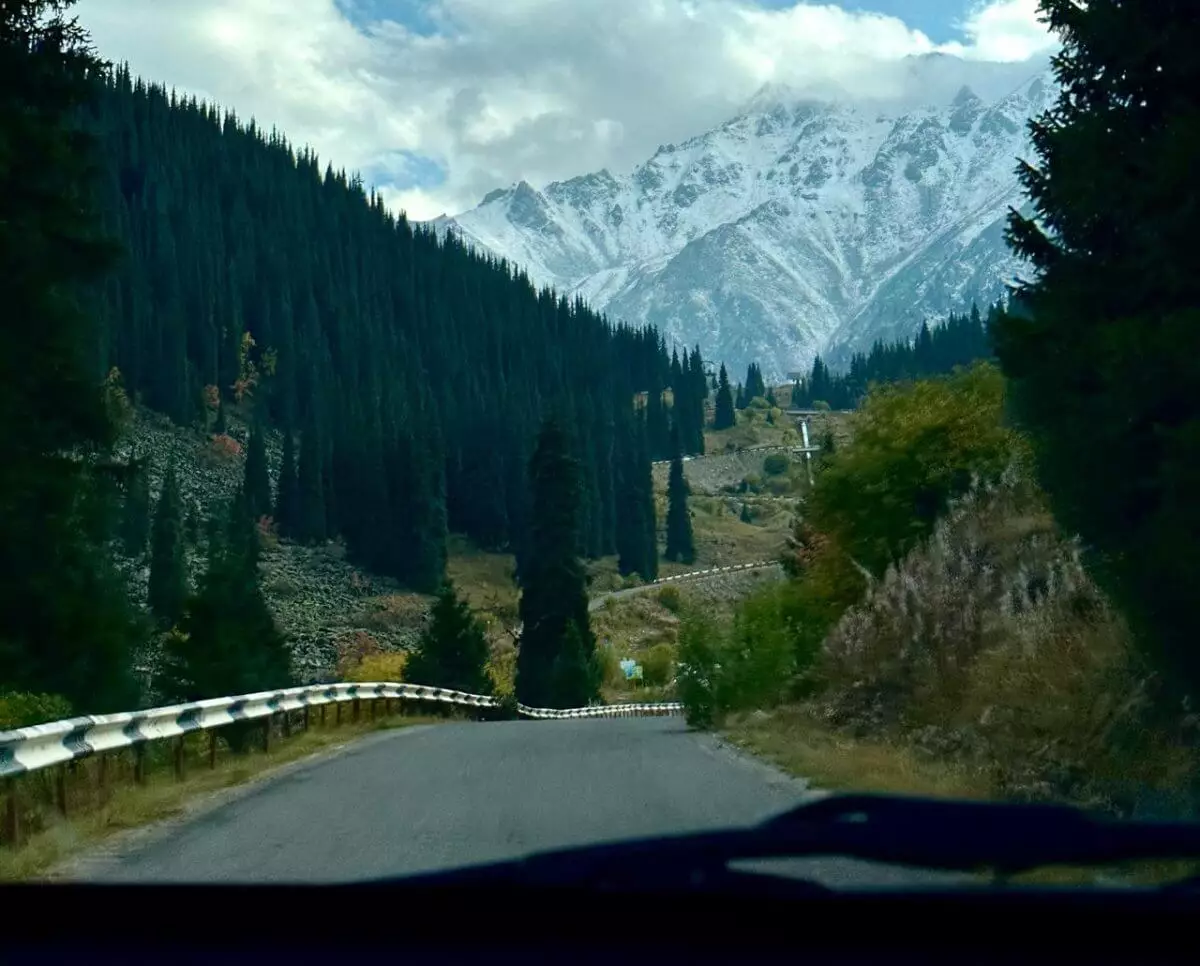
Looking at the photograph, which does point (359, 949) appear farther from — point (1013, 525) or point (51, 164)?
point (51, 164)

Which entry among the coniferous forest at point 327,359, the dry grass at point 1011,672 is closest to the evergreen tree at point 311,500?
the coniferous forest at point 327,359

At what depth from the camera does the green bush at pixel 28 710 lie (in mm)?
14539

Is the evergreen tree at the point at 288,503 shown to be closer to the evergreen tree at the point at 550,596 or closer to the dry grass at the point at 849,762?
the evergreen tree at the point at 550,596

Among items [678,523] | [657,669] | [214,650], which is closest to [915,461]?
[214,650]

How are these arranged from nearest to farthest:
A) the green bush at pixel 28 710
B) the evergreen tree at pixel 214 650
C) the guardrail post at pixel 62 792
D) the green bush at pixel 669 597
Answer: the guardrail post at pixel 62 792 → the green bush at pixel 28 710 → the evergreen tree at pixel 214 650 → the green bush at pixel 669 597

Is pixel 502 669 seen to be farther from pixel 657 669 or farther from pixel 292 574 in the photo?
pixel 292 574

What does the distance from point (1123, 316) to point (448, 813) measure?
627 centimetres

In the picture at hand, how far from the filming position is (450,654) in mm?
60312

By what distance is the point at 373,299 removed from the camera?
188750 mm

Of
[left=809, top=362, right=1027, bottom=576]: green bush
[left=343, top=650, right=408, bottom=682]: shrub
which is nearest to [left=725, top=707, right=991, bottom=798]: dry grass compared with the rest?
[left=809, top=362, right=1027, bottom=576]: green bush

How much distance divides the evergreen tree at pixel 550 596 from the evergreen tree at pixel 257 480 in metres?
58.4

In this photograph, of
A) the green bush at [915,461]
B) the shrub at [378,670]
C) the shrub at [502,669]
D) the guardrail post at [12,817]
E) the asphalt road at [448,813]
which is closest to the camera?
the asphalt road at [448,813]

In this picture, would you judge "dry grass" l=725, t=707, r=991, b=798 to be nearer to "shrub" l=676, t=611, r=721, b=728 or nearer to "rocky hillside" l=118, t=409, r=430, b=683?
"shrub" l=676, t=611, r=721, b=728

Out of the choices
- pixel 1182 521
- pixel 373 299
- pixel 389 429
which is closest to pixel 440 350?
pixel 373 299
